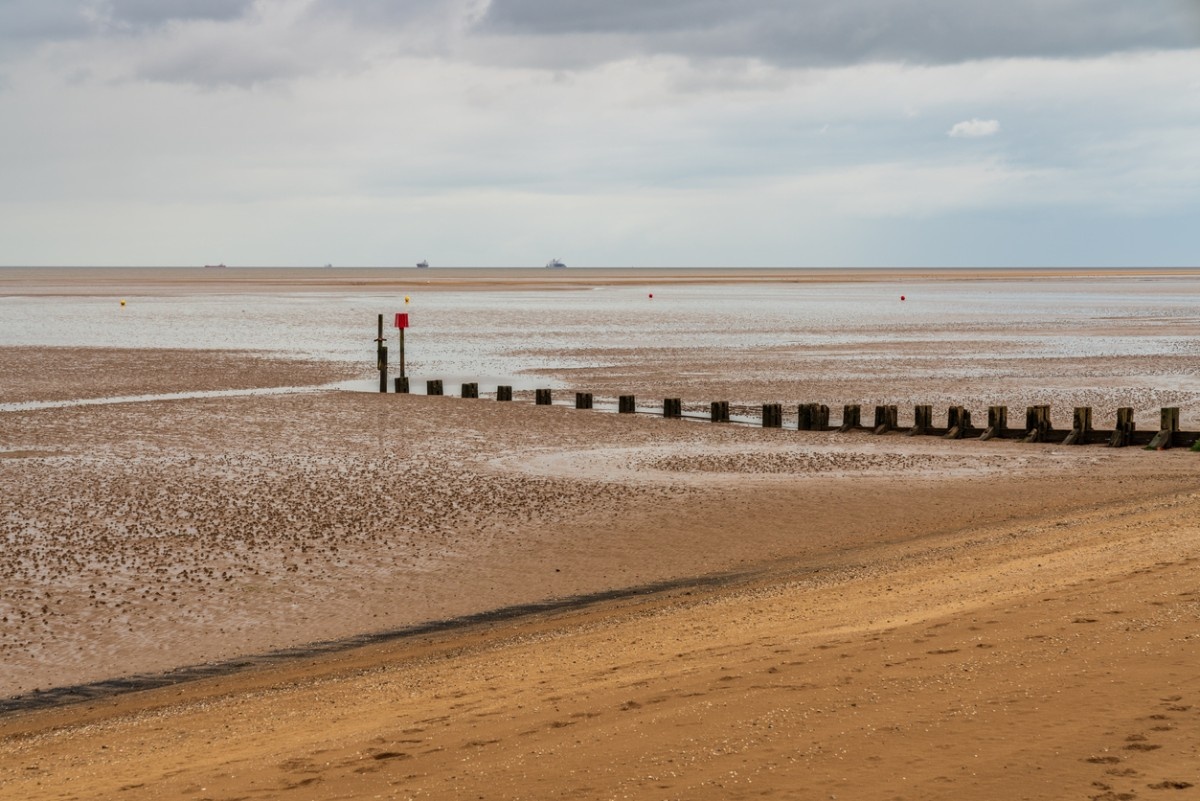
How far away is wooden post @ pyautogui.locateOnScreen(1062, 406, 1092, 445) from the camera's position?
25.8 m

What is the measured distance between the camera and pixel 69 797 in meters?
7.99

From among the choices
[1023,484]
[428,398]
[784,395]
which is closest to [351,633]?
[1023,484]

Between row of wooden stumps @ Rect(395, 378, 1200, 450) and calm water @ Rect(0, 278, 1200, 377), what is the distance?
53.4ft

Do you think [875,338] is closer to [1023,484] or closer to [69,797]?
[1023,484]

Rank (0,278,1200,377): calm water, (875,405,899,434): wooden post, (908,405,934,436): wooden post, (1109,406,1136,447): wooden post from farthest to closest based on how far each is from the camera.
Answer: (0,278,1200,377): calm water → (875,405,899,434): wooden post → (908,405,934,436): wooden post → (1109,406,1136,447): wooden post

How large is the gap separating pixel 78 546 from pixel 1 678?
5182 mm

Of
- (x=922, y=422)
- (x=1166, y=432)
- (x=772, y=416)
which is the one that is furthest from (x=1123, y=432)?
(x=772, y=416)

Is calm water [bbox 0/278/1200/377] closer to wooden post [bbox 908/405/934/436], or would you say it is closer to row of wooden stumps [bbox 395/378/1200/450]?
row of wooden stumps [bbox 395/378/1200/450]

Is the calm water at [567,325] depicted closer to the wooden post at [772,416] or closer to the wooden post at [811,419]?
the wooden post at [772,416]

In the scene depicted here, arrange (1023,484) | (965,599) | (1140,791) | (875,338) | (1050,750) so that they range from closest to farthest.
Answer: (1140,791) → (1050,750) → (965,599) → (1023,484) → (875,338)

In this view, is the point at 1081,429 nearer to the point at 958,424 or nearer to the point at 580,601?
the point at 958,424

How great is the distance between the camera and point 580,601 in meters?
14.5

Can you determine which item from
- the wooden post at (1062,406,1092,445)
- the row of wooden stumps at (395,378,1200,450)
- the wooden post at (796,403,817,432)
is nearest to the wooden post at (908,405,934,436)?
the row of wooden stumps at (395,378,1200,450)

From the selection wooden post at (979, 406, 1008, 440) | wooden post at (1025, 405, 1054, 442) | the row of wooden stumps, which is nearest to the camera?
the row of wooden stumps
